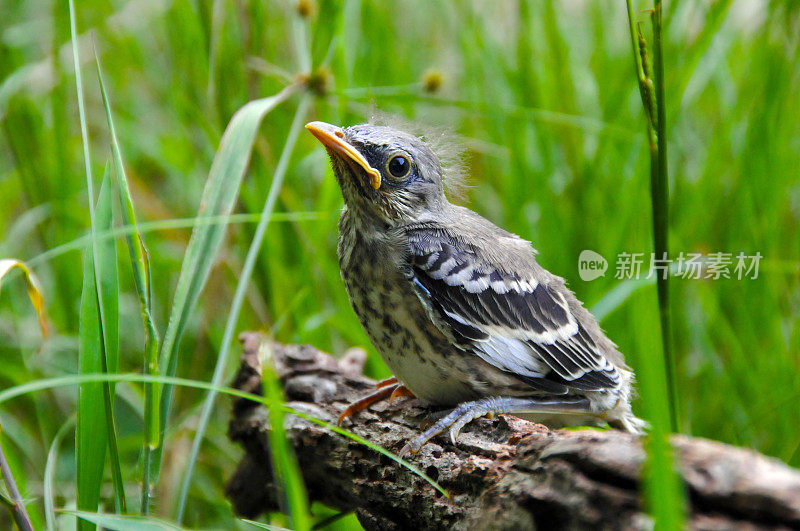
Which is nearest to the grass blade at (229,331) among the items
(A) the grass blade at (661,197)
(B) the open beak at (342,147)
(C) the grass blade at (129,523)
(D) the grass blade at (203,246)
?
(D) the grass blade at (203,246)

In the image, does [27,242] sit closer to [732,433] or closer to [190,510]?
[190,510]

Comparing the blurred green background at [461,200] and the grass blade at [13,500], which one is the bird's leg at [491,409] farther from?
the grass blade at [13,500]

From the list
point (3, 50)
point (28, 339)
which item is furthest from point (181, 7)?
point (28, 339)

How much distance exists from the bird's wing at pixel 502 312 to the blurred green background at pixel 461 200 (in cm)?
44

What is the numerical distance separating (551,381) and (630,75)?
168cm

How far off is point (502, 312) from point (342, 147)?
719mm

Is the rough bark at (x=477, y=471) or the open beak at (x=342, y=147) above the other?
the open beak at (x=342, y=147)

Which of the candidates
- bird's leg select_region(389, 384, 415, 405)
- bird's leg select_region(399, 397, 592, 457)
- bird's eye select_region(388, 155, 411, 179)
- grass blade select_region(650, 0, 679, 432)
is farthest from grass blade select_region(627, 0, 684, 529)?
bird's leg select_region(389, 384, 415, 405)

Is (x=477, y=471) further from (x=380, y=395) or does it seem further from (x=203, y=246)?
(x=203, y=246)

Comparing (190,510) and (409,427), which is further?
(190,510)

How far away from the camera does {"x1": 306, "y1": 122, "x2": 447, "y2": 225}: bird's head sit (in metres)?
2.12

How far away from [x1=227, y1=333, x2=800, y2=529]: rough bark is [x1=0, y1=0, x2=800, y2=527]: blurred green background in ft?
1.34

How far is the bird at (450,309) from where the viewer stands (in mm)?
2021

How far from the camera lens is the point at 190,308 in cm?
164
